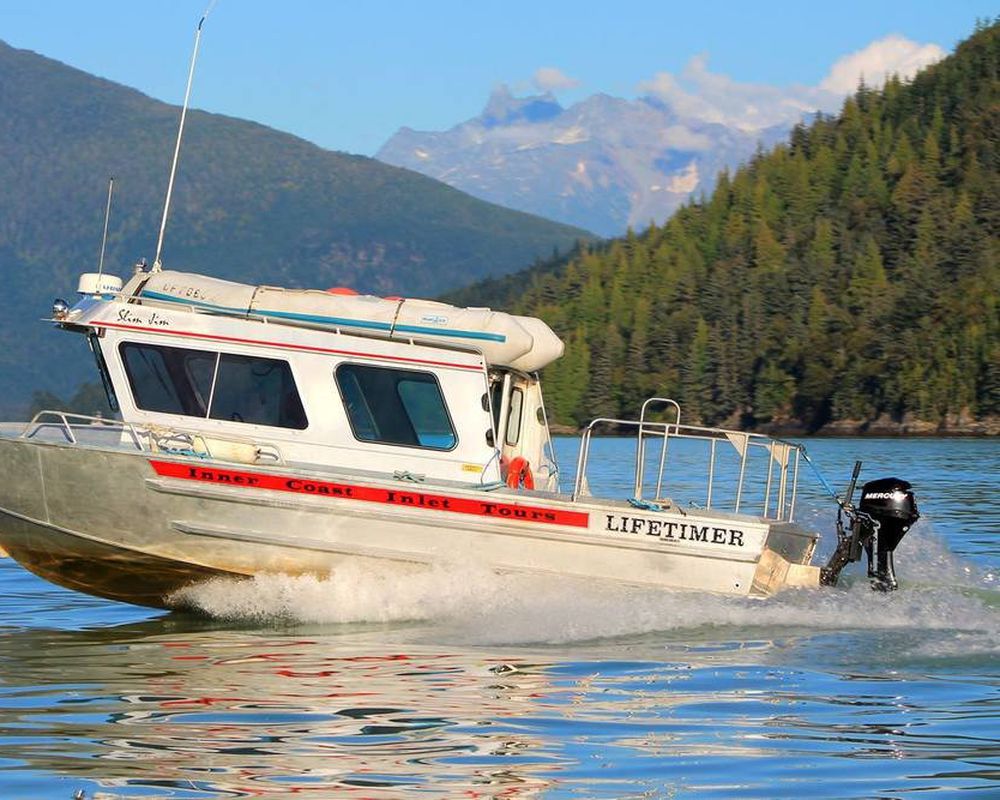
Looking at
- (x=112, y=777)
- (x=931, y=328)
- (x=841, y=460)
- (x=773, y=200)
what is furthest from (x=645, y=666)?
(x=773, y=200)

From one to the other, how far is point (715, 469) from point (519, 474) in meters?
23.0

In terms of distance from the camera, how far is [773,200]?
183750mm

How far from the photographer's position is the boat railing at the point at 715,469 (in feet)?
40.4

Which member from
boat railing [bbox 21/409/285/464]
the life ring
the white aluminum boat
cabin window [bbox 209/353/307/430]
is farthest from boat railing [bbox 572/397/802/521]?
boat railing [bbox 21/409/285/464]

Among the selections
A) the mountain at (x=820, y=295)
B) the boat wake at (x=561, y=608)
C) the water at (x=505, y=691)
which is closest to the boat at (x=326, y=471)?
the boat wake at (x=561, y=608)

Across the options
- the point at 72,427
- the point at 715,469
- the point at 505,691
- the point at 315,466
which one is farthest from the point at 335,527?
the point at 715,469

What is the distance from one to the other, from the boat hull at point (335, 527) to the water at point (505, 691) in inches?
7.6

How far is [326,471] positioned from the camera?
41.4 ft

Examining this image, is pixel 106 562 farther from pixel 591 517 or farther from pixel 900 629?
pixel 900 629

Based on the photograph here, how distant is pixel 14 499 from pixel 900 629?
262 inches

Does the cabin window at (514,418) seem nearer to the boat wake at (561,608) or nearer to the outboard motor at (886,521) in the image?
the boat wake at (561,608)

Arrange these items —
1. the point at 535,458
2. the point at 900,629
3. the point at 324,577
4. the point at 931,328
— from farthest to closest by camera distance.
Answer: the point at 931,328 < the point at 535,458 < the point at 324,577 < the point at 900,629

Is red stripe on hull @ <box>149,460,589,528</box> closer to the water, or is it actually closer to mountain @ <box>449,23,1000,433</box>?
the water

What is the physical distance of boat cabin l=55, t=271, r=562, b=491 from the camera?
41.9 ft
